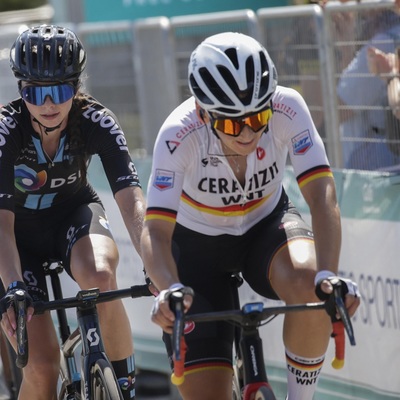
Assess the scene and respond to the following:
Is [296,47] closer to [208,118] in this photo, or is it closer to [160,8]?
[208,118]

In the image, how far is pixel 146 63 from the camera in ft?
30.4

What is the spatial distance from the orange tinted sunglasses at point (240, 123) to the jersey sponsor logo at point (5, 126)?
141cm

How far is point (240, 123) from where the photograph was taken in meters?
4.37

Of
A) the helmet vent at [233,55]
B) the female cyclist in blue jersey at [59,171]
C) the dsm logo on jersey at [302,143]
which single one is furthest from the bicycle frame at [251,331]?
the female cyclist in blue jersey at [59,171]

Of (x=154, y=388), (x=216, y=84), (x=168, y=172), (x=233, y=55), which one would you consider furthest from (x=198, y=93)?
(x=154, y=388)

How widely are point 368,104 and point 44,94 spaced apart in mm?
2512

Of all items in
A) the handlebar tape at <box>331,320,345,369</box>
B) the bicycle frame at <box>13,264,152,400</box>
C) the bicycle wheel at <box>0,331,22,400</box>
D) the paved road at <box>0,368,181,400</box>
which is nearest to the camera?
the handlebar tape at <box>331,320,345,369</box>

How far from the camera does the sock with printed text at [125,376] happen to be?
216 inches

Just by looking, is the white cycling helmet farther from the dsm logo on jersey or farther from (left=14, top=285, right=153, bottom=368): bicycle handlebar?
(left=14, top=285, right=153, bottom=368): bicycle handlebar

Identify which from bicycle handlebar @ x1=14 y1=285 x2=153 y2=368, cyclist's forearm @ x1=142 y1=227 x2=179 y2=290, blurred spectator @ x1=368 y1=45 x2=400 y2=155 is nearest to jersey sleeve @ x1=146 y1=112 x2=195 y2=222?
cyclist's forearm @ x1=142 y1=227 x2=179 y2=290

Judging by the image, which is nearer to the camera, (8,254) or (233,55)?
(233,55)

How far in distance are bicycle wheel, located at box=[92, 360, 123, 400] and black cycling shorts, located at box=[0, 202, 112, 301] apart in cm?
83

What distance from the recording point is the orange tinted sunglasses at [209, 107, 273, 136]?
172 inches

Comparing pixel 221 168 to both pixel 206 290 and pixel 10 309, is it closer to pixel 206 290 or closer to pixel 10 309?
pixel 206 290
